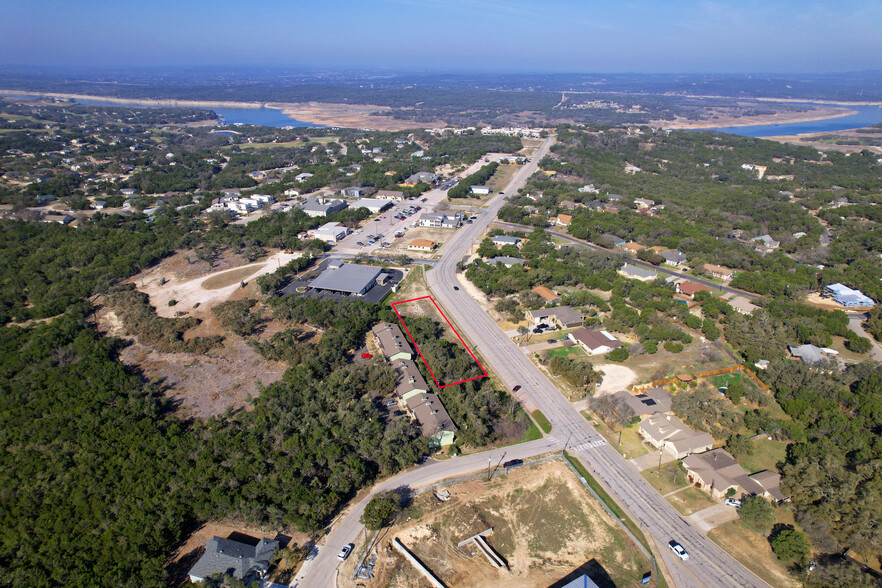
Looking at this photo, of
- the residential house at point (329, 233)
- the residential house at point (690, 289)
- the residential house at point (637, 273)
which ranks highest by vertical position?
the residential house at point (329, 233)

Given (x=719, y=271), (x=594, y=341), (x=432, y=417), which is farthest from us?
(x=719, y=271)

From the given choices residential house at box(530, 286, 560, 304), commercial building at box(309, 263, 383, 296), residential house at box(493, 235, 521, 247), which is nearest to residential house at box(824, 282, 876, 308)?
residential house at box(530, 286, 560, 304)

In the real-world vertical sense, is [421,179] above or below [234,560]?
above

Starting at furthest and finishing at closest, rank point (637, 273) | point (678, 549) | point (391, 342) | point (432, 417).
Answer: point (637, 273), point (391, 342), point (432, 417), point (678, 549)

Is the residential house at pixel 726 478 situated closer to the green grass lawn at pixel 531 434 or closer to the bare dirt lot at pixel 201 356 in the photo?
the green grass lawn at pixel 531 434

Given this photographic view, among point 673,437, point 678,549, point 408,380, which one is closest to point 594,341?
point 673,437

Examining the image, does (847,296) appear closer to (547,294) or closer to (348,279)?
(547,294)

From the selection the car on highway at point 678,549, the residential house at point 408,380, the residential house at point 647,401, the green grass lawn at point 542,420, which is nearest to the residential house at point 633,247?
the residential house at point 647,401
